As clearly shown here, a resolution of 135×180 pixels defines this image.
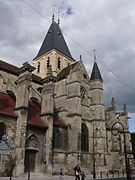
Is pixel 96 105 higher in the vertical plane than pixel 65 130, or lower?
higher

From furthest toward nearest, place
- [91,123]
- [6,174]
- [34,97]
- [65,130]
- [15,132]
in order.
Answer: [91,123]
[34,97]
[65,130]
[15,132]
[6,174]

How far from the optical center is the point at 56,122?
26953 mm

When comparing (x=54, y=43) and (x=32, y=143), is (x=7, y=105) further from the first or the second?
(x=54, y=43)

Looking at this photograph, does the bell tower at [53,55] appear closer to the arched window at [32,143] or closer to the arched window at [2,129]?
the arched window at [32,143]

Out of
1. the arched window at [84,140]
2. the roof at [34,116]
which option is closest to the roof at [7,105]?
the roof at [34,116]

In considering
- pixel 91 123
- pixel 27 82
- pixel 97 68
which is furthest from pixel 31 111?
pixel 97 68

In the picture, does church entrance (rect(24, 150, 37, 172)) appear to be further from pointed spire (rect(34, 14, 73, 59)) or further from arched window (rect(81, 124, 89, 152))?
pointed spire (rect(34, 14, 73, 59))

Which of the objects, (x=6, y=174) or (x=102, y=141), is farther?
(x=102, y=141)

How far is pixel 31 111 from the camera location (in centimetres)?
2536

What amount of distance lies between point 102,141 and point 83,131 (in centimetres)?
283

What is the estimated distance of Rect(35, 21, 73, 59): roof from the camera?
1697 inches

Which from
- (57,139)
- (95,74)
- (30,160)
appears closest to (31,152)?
(30,160)

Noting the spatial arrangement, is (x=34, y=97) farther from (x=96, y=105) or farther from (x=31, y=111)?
(x=96, y=105)

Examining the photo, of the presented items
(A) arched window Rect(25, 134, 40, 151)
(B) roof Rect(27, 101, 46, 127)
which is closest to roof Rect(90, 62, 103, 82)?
(B) roof Rect(27, 101, 46, 127)
